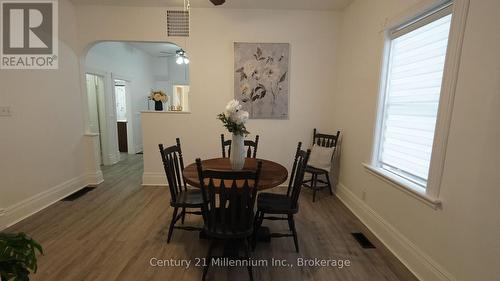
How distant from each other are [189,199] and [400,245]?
2.00m

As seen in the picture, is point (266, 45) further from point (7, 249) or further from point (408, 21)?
point (7, 249)

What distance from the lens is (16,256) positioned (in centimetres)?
107

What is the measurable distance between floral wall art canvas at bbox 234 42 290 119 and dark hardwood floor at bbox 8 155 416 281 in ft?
5.00

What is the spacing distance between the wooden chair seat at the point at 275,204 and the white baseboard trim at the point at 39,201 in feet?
8.97

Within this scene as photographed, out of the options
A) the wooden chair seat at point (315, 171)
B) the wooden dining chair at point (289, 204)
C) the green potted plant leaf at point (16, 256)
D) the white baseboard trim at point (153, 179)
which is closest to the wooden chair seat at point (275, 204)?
the wooden dining chair at point (289, 204)

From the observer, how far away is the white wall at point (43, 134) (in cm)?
253

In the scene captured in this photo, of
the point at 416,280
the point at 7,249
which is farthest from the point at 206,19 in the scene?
the point at 416,280

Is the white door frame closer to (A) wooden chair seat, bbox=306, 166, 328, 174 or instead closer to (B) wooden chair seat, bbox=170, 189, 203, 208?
(B) wooden chair seat, bbox=170, 189, 203, 208

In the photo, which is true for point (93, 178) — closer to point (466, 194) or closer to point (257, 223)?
point (257, 223)

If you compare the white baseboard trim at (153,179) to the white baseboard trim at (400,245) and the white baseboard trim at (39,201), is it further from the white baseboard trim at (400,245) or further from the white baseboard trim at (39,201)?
the white baseboard trim at (400,245)

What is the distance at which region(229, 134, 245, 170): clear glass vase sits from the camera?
7.00ft

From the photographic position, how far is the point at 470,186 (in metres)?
1.47

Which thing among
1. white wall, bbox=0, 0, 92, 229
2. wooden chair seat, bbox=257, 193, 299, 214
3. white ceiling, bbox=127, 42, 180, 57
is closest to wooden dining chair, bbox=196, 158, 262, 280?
wooden chair seat, bbox=257, 193, 299, 214

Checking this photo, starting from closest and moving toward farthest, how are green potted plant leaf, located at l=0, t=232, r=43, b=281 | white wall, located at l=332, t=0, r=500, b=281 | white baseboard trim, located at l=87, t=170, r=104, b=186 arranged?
green potted plant leaf, located at l=0, t=232, r=43, b=281 < white wall, located at l=332, t=0, r=500, b=281 < white baseboard trim, located at l=87, t=170, r=104, b=186
